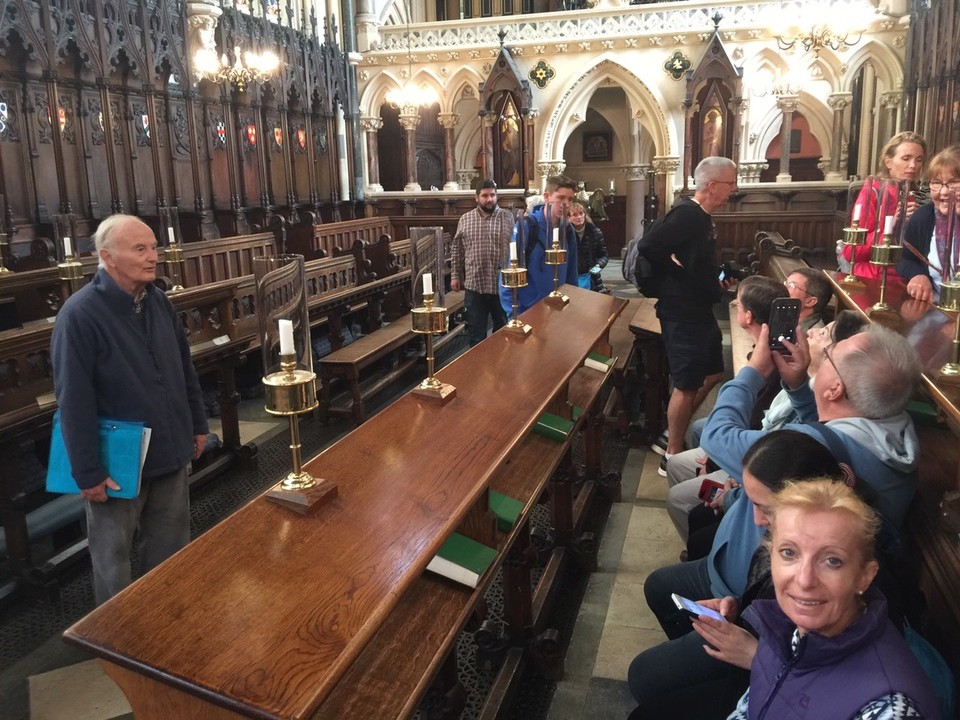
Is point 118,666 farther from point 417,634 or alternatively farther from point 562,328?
point 562,328

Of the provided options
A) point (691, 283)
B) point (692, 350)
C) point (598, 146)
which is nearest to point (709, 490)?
point (692, 350)

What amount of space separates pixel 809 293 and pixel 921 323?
70cm

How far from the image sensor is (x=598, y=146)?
19469 mm

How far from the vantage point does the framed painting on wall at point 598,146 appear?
19.3 meters

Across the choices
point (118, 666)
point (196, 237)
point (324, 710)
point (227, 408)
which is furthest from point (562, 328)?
point (196, 237)

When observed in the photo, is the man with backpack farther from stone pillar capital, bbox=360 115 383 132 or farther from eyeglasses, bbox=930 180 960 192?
stone pillar capital, bbox=360 115 383 132

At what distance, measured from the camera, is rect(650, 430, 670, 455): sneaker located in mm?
4487

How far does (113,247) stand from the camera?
235 centimetres

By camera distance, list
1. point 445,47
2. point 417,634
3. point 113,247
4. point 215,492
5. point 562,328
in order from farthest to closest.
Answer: point 445,47 → point 215,492 → point 562,328 → point 113,247 → point 417,634

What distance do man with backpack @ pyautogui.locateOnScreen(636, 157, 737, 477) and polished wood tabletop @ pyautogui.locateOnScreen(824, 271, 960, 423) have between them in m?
0.62

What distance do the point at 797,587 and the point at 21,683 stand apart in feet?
8.51

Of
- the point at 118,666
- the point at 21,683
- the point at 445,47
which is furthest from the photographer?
the point at 445,47

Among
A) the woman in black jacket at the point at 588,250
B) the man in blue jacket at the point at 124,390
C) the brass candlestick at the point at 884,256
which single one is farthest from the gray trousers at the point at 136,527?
the woman in black jacket at the point at 588,250

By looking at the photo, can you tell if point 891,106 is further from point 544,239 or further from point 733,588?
point 733,588
